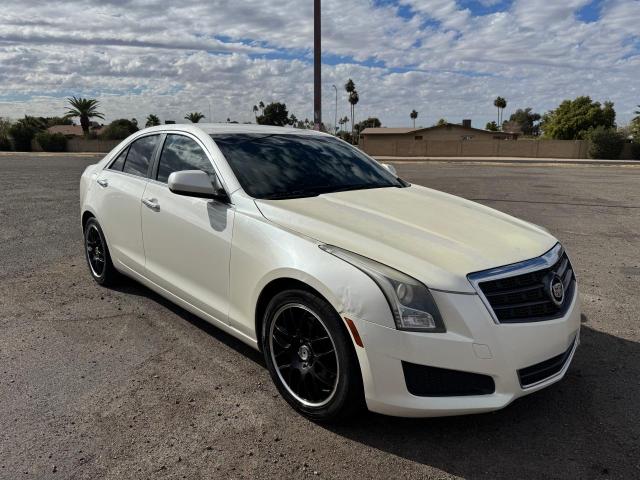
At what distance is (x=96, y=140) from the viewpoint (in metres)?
58.5

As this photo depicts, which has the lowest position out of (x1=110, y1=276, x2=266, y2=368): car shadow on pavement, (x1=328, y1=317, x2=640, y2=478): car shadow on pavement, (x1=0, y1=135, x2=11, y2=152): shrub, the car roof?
(x1=328, y1=317, x2=640, y2=478): car shadow on pavement

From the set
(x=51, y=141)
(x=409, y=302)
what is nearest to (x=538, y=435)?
(x=409, y=302)

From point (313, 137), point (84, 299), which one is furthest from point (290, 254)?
point (84, 299)

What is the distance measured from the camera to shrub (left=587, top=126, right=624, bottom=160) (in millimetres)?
46812

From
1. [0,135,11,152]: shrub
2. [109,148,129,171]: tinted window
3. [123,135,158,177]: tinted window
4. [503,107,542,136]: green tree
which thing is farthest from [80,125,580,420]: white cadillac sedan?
[503,107,542,136]: green tree

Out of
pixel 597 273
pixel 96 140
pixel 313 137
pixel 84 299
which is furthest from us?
pixel 96 140

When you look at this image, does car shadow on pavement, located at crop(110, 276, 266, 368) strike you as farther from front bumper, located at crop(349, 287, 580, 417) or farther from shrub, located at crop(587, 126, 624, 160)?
shrub, located at crop(587, 126, 624, 160)

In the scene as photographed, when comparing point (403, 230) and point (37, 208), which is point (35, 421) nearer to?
point (403, 230)

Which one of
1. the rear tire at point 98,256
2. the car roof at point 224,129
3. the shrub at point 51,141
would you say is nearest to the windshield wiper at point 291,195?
the car roof at point 224,129

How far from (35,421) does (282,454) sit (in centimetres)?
146

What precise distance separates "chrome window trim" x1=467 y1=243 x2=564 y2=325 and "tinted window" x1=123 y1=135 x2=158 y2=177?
3021 millimetres

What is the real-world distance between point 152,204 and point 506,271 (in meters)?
2.74

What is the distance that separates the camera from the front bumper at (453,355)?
2539 millimetres

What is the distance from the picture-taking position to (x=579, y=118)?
58.0 m
